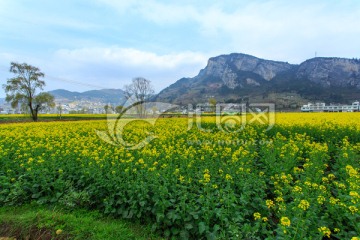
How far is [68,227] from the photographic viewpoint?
16.6 ft

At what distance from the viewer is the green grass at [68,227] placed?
4.87 m

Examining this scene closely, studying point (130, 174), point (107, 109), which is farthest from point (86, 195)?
point (107, 109)

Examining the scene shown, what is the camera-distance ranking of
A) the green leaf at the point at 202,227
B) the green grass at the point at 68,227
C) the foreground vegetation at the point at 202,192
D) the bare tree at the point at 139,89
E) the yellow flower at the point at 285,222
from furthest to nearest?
the bare tree at the point at 139,89
the green grass at the point at 68,227
the green leaf at the point at 202,227
the foreground vegetation at the point at 202,192
the yellow flower at the point at 285,222

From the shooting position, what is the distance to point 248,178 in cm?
573

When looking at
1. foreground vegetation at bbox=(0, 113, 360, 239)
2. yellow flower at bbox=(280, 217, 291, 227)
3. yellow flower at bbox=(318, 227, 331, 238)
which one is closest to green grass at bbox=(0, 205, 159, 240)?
foreground vegetation at bbox=(0, 113, 360, 239)

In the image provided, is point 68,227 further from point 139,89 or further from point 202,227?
point 139,89

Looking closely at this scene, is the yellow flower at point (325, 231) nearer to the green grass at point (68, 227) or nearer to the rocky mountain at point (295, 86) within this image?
the green grass at point (68, 227)

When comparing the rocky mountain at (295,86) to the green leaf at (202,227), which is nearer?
the green leaf at (202,227)

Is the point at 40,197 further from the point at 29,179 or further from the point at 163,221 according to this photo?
the point at 163,221

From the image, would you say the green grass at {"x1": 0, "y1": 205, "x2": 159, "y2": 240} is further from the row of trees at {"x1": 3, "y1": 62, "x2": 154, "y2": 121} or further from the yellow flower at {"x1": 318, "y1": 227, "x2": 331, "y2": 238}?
the row of trees at {"x1": 3, "y1": 62, "x2": 154, "y2": 121}

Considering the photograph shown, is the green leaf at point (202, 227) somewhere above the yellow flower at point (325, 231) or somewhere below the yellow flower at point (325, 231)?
below

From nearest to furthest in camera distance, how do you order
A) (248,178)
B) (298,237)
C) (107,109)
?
(298,237) < (248,178) < (107,109)

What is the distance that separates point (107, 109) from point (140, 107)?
4305 cm

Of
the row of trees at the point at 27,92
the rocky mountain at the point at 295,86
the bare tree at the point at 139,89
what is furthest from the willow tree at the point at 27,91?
the rocky mountain at the point at 295,86
